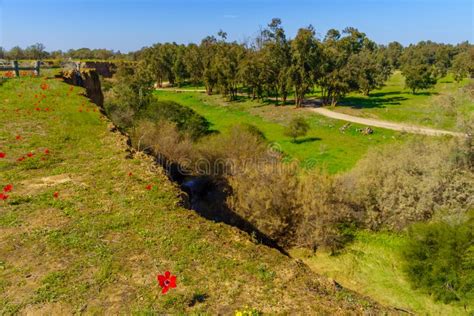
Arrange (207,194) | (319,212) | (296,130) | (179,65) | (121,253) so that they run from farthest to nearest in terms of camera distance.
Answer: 1. (179,65)
2. (296,130)
3. (207,194)
4. (319,212)
5. (121,253)

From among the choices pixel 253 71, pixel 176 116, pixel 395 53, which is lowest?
pixel 176 116

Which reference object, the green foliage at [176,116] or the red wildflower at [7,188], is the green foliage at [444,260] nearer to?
the red wildflower at [7,188]

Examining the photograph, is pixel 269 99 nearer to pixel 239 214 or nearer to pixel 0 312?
pixel 239 214

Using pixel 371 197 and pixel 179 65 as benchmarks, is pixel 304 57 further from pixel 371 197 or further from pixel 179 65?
pixel 179 65

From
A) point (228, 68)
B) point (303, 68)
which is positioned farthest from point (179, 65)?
point (303, 68)

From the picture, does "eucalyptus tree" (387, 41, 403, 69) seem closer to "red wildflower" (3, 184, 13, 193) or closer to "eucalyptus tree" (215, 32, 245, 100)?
"eucalyptus tree" (215, 32, 245, 100)

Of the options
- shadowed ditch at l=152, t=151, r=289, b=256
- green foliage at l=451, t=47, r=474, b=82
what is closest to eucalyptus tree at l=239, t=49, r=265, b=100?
shadowed ditch at l=152, t=151, r=289, b=256

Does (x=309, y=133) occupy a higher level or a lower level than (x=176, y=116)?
lower

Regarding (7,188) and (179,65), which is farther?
(179,65)
